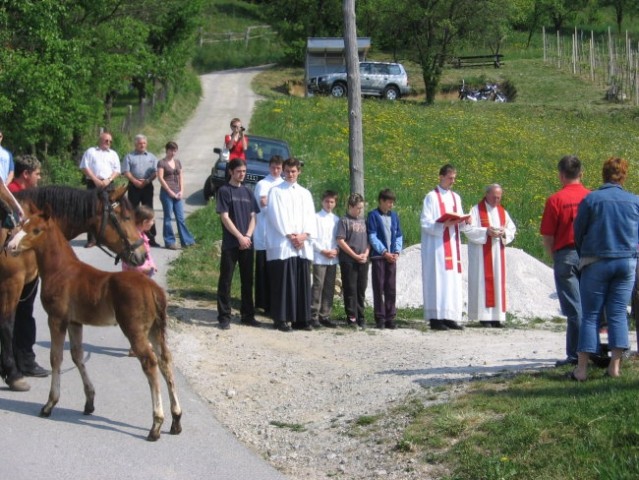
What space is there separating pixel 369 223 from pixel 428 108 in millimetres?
29881

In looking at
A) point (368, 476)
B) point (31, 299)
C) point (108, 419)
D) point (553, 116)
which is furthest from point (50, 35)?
point (553, 116)

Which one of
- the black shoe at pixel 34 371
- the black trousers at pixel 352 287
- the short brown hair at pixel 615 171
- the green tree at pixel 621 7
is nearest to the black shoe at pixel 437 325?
the black trousers at pixel 352 287

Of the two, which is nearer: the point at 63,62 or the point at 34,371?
the point at 34,371

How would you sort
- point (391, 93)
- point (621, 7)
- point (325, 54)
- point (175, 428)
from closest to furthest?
1. point (175, 428)
2. point (391, 93)
3. point (325, 54)
4. point (621, 7)

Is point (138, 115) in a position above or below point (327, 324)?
above

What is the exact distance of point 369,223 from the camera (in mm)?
14219

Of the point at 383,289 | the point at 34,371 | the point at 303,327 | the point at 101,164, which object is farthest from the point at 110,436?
the point at 101,164

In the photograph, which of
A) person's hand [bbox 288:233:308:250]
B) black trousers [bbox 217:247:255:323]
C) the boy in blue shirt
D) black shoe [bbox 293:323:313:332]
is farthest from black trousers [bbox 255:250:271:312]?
the boy in blue shirt

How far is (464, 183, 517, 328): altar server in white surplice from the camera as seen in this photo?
14.7 m

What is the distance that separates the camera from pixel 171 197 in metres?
18.0

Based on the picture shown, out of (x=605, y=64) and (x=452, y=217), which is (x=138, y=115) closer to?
(x=452, y=217)

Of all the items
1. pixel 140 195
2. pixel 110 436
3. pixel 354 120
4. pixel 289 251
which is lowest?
pixel 110 436

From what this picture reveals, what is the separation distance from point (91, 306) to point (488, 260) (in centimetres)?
747

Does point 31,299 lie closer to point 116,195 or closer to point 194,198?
point 116,195
